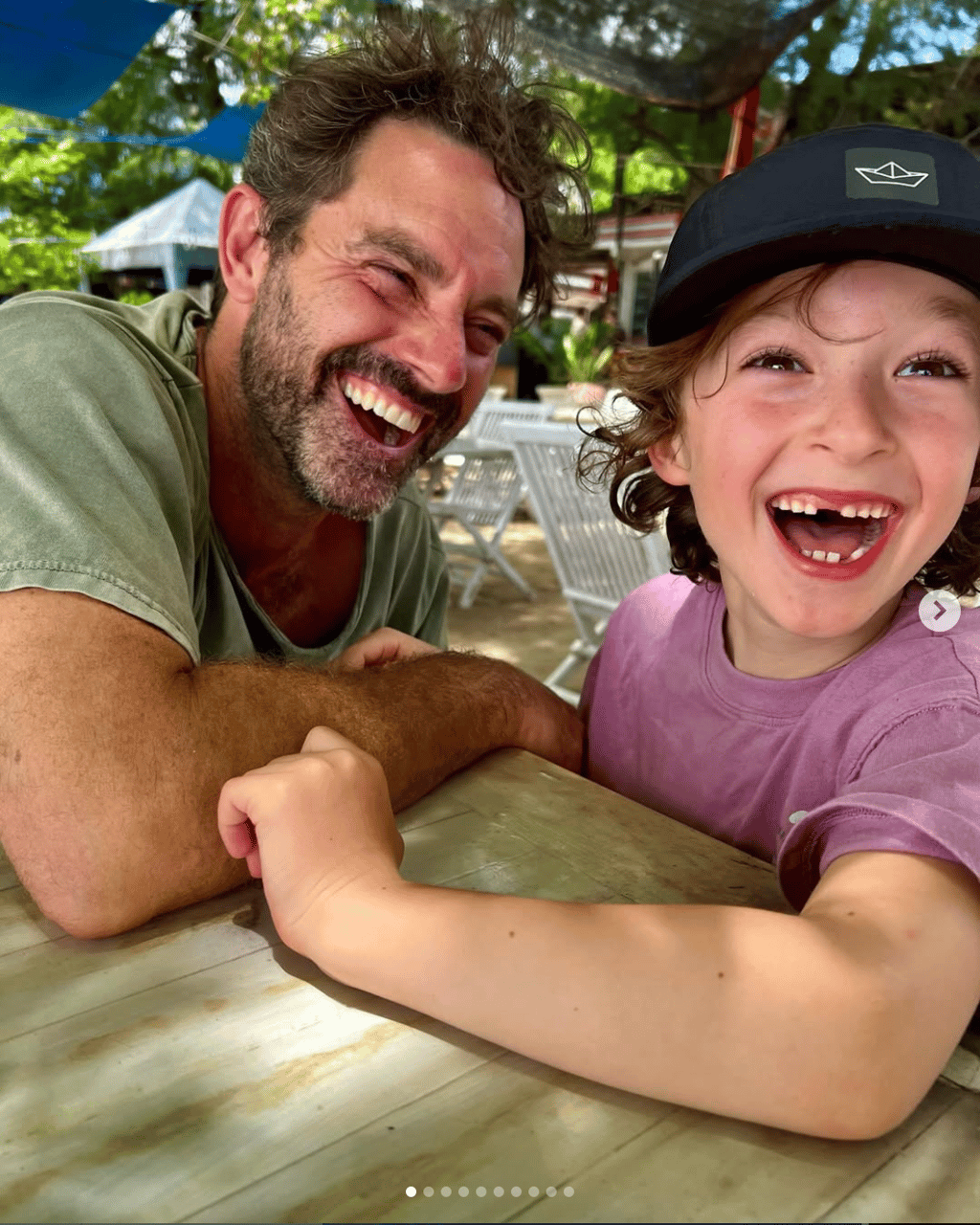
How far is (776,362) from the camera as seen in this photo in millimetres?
1323

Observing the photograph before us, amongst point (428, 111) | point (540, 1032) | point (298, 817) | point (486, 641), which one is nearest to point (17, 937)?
point (298, 817)

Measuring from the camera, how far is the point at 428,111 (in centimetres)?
209

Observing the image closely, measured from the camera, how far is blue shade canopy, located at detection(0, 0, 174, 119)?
5.03m

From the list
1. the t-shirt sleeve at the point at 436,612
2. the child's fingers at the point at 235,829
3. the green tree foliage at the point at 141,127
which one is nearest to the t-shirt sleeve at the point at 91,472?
the child's fingers at the point at 235,829

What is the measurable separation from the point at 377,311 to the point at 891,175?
1.06 m

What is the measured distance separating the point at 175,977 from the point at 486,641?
5.16 meters

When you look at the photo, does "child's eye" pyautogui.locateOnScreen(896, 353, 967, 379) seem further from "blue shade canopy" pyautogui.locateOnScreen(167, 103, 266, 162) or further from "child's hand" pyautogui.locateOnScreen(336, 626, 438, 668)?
"blue shade canopy" pyautogui.locateOnScreen(167, 103, 266, 162)

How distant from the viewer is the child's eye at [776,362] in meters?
1.29

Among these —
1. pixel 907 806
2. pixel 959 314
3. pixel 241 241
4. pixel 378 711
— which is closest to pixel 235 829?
pixel 378 711

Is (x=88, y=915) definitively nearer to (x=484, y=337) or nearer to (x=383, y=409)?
(x=383, y=409)

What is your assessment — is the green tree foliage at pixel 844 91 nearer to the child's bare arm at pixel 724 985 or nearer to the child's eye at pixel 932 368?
the child's eye at pixel 932 368

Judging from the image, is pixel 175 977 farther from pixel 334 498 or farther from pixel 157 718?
pixel 334 498

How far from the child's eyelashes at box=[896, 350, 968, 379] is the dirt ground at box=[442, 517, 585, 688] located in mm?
3797

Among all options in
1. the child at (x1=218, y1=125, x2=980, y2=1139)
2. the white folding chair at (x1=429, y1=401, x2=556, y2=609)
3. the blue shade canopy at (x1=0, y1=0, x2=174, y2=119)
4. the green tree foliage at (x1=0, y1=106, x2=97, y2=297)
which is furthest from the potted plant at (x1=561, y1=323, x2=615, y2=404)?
the child at (x1=218, y1=125, x2=980, y2=1139)
